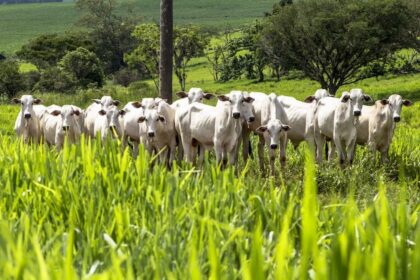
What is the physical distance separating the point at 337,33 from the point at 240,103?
26.2m

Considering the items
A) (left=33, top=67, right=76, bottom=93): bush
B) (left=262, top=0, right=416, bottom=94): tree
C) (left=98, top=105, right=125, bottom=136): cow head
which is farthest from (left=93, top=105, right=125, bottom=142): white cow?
(left=33, top=67, right=76, bottom=93): bush

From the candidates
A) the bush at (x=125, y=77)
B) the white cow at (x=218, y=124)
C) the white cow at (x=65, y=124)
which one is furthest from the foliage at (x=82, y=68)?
the white cow at (x=218, y=124)

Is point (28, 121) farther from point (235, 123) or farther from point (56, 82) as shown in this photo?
point (56, 82)

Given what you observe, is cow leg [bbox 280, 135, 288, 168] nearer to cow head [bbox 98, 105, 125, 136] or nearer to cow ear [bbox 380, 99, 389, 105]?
cow ear [bbox 380, 99, 389, 105]

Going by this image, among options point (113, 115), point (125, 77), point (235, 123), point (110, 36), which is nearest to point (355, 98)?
point (235, 123)

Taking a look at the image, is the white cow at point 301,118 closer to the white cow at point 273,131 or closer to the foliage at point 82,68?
the white cow at point 273,131

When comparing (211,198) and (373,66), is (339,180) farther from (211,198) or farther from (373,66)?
(373,66)

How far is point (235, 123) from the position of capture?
934cm

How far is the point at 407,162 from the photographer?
10453 millimetres

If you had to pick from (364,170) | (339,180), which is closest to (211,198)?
(339,180)

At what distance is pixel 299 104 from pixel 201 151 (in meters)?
2.07

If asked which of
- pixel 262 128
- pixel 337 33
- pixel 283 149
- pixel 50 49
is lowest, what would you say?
pixel 50 49

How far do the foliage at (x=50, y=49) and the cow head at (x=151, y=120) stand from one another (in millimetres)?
53225

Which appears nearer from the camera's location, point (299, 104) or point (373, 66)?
point (299, 104)
